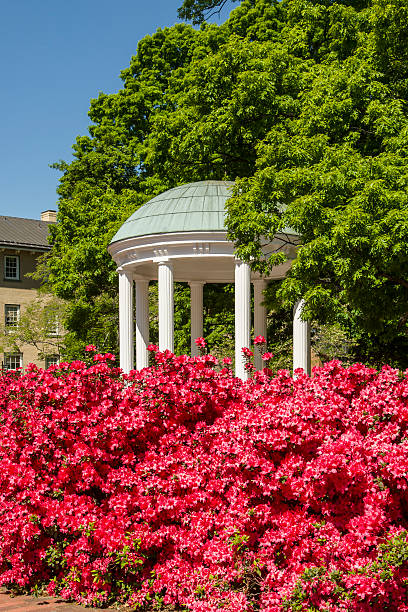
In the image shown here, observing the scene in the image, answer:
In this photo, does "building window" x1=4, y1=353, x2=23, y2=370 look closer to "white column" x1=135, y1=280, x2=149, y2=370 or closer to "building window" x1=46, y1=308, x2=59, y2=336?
"building window" x1=46, y1=308, x2=59, y2=336

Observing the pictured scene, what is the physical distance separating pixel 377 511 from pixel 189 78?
22783 mm

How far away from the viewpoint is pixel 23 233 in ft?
187

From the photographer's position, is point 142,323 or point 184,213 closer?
point 184,213

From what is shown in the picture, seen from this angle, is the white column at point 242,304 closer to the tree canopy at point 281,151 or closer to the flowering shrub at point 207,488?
the tree canopy at point 281,151

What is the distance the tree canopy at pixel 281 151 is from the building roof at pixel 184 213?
3.72ft

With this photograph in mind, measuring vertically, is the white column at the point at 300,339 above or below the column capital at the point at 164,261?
below

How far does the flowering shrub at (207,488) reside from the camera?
611 centimetres

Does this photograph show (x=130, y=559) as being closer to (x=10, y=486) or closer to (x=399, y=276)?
(x=10, y=486)


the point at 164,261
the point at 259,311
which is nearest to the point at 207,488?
the point at 164,261

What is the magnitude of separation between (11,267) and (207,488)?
49.7 metres

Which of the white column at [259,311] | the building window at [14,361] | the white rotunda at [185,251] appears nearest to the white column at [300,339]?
the white rotunda at [185,251]

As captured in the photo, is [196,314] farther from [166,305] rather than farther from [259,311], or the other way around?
[166,305]

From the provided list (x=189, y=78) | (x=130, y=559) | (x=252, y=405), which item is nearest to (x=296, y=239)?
(x=189, y=78)

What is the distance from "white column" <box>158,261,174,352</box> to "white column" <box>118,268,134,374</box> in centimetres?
222
